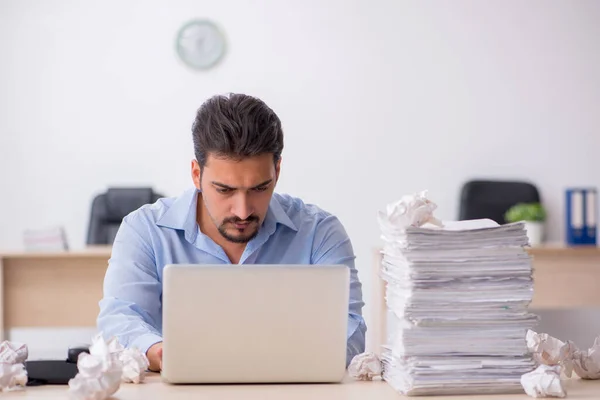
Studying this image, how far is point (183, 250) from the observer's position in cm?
209

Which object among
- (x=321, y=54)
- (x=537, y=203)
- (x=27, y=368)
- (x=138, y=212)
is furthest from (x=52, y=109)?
(x=27, y=368)

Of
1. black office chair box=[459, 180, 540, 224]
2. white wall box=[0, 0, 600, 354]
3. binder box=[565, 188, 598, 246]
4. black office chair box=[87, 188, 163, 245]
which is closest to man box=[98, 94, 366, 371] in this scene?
black office chair box=[87, 188, 163, 245]

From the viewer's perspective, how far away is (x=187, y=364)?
4.40ft

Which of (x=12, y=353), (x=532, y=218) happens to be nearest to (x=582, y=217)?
(x=532, y=218)

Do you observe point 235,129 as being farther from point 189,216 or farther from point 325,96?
point 325,96

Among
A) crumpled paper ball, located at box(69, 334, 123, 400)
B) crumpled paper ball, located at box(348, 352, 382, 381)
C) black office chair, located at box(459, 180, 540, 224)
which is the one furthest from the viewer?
black office chair, located at box(459, 180, 540, 224)

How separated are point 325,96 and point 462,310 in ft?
13.0

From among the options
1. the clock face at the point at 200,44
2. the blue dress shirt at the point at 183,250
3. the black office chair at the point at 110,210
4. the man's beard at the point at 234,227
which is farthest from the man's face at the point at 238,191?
the clock face at the point at 200,44

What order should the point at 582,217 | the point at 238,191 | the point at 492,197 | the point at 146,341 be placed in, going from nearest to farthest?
the point at 146,341 < the point at 238,191 < the point at 582,217 < the point at 492,197

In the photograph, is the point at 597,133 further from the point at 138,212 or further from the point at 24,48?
the point at 138,212

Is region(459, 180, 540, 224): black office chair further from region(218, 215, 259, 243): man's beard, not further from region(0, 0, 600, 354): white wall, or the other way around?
region(218, 215, 259, 243): man's beard

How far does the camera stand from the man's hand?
5.14 ft

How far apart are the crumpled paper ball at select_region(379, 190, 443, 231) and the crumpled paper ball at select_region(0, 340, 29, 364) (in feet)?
2.14

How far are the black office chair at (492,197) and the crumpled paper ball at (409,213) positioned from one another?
11.9 ft
